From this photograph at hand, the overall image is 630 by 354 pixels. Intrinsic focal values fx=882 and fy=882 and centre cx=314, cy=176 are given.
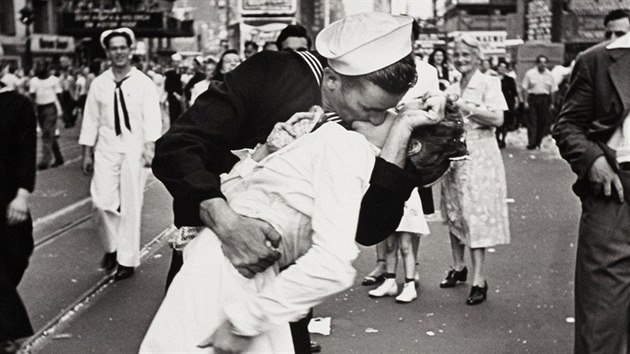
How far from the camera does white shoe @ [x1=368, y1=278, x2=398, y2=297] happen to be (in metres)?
7.16

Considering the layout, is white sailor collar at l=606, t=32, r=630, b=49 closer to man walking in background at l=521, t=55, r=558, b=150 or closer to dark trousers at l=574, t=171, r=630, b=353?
dark trousers at l=574, t=171, r=630, b=353

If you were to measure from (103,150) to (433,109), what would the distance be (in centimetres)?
600

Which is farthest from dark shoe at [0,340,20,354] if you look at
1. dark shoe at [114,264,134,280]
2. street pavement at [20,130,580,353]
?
dark shoe at [114,264,134,280]

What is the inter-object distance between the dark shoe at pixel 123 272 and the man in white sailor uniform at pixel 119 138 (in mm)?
90

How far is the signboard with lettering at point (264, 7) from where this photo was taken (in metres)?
55.1

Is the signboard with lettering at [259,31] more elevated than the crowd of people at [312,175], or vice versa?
the crowd of people at [312,175]

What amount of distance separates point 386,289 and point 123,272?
239 centimetres

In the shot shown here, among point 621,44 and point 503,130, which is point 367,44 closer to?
point 621,44

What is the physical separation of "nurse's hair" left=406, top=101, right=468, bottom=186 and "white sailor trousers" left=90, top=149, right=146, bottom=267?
19.1ft

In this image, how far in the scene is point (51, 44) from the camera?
5028cm

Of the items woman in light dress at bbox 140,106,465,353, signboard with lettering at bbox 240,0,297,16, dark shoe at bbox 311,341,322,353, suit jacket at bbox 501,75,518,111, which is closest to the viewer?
woman in light dress at bbox 140,106,465,353

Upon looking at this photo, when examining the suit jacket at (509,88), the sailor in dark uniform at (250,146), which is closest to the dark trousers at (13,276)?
the sailor in dark uniform at (250,146)

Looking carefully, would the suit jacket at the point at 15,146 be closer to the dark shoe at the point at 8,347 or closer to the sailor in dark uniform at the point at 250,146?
the dark shoe at the point at 8,347

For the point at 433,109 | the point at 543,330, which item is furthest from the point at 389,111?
the point at 543,330
